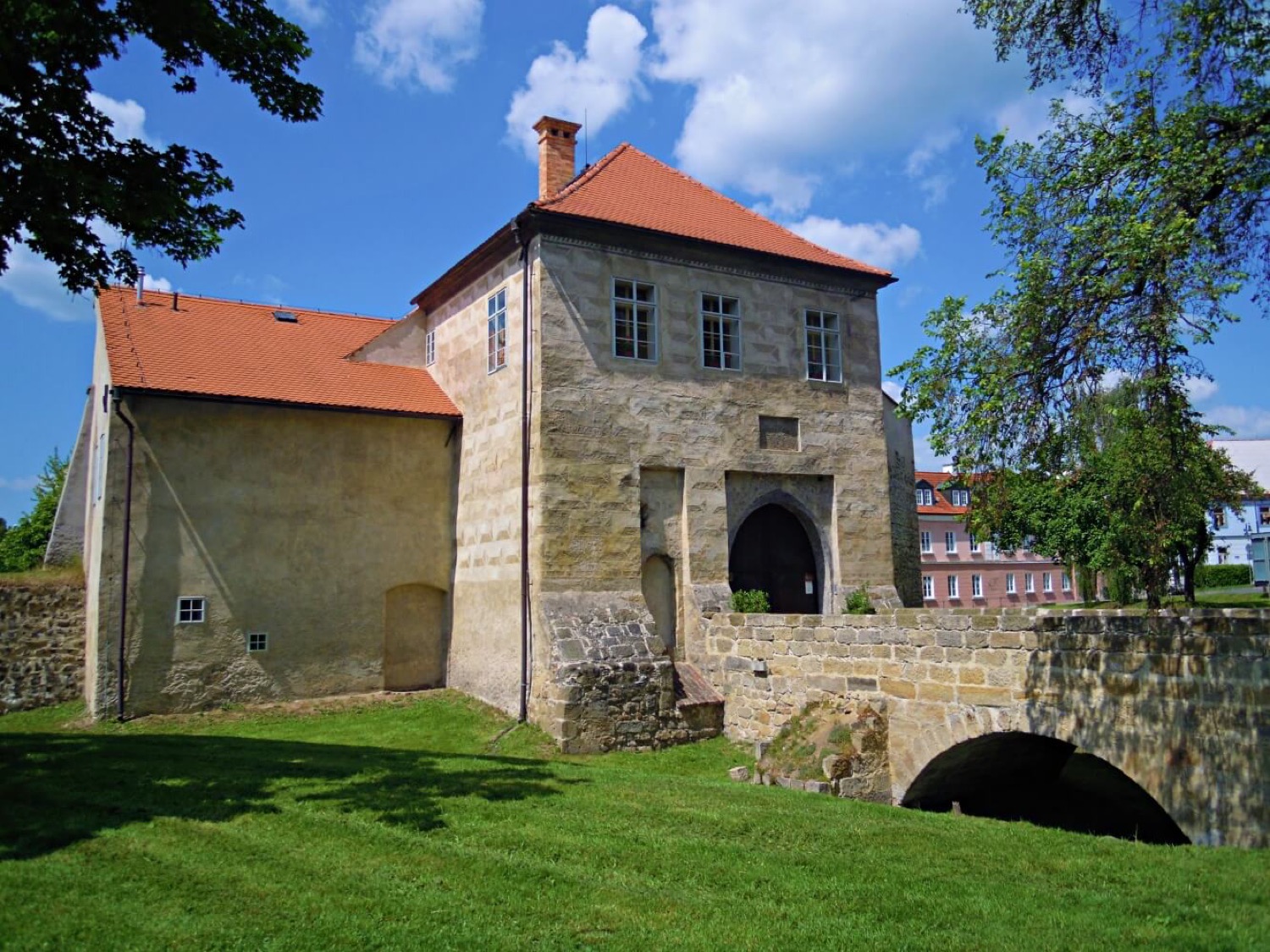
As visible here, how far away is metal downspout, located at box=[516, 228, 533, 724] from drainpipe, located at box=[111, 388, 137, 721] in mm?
6512

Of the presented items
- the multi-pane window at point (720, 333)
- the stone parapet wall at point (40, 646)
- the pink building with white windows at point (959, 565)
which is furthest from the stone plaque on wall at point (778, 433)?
the pink building with white windows at point (959, 565)

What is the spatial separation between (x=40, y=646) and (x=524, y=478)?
9.79 m

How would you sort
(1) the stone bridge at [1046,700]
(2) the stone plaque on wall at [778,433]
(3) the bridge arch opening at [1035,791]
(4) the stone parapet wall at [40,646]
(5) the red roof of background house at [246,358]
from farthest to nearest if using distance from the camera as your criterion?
(2) the stone plaque on wall at [778,433], (4) the stone parapet wall at [40,646], (5) the red roof of background house at [246,358], (3) the bridge arch opening at [1035,791], (1) the stone bridge at [1046,700]

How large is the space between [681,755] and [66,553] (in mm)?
14390

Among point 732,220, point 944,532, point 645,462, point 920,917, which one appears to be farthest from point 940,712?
point 944,532

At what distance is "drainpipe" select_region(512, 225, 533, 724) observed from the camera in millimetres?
15250

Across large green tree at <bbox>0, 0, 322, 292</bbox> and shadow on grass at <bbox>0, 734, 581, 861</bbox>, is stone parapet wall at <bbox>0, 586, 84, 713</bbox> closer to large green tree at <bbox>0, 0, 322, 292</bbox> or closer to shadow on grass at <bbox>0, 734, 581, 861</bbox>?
shadow on grass at <bbox>0, 734, 581, 861</bbox>

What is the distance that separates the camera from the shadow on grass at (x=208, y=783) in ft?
24.8

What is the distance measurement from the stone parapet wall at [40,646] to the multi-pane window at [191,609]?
3106mm

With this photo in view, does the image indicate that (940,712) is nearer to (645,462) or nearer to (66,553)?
(645,462)

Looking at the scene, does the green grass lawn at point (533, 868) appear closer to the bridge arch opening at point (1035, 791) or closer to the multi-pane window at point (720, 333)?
the bridge arch opening at point (1035, 791)

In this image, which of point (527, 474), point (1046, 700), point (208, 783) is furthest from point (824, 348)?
point (208, 783)

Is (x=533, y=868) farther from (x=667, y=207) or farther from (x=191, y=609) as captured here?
(x=667, y=207)

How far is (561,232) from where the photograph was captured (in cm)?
1595
